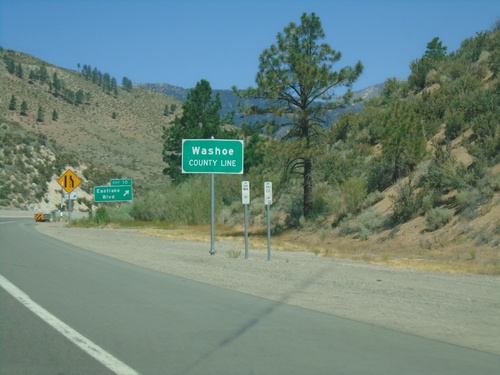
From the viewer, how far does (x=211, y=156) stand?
26641 millimetres

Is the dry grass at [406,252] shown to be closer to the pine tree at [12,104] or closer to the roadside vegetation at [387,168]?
the roadside vegetation at [387,168]

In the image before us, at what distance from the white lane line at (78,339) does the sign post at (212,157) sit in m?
12.8

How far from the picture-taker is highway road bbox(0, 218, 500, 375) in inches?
323

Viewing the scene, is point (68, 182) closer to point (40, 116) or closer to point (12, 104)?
point (40, 116)

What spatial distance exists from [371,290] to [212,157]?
12258mm

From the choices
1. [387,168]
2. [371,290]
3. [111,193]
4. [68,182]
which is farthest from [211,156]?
→ [111,193]

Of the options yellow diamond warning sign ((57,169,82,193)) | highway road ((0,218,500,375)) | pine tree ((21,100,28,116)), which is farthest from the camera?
pine tree ((21,100,28,116))

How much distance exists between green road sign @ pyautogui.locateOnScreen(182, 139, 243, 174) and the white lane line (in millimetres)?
12842

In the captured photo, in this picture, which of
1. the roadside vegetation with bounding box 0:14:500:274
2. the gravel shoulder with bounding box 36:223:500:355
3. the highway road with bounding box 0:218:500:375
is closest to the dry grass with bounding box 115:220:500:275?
the roadside vegetation with bounding box 0:14:500:274

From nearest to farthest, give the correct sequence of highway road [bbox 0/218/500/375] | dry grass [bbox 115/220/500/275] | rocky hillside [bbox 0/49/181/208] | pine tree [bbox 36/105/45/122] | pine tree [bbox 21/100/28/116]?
highway road [bbox 0/218/500/375] → dry grass [bbox 115/220/500/275] → rocky hillside [bbox 0/49/181/208] → pine tree [bbox 36/105/45/122] → pine tree [bbox 21/100/28/116]

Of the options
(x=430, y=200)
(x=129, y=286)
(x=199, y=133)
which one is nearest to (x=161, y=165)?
(x=199, y=133)

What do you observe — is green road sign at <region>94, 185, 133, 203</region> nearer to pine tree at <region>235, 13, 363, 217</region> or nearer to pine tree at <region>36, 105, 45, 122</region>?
pine tree at <region>235, 13, 363, 217</region>

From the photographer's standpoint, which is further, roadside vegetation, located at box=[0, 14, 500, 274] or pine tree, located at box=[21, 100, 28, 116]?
pine tree, located at box=[21, 100, 28, 116]

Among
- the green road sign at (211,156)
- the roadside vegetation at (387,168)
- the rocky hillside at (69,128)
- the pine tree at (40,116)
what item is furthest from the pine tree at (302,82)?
the pine tree at (40,116)
